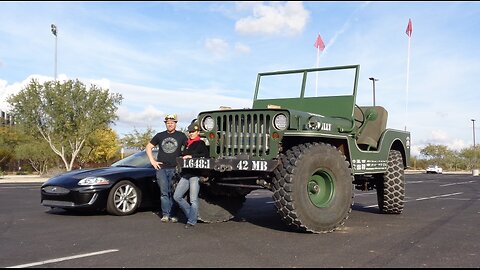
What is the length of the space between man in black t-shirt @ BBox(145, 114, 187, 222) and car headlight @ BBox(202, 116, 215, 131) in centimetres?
63

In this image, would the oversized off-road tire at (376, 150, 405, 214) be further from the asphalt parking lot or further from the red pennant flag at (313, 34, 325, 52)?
the red pennant flag at (313, 34, 325, 52)

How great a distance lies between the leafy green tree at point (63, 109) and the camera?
30.9 meters

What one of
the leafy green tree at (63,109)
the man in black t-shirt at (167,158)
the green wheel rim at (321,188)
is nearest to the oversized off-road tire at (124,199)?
the man in black t-shirt at (167,158)

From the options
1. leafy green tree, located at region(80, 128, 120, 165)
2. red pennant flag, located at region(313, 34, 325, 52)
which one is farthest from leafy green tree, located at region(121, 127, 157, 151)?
red pennant flag, located at region(313, 34, 325, 52)

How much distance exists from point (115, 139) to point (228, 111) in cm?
5161

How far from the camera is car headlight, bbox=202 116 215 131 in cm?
725

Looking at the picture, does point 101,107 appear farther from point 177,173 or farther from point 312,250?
point 312,250

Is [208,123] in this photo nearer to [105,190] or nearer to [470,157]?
[105,190]

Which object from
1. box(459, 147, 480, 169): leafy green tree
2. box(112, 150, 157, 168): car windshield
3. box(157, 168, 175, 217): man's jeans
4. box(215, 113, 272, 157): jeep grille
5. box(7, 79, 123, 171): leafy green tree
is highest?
box(7, 79, 123, 171): leafy green tree

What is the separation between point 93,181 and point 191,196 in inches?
83.4

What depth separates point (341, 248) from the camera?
223 inches

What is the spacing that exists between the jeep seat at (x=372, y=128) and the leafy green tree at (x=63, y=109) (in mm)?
25153

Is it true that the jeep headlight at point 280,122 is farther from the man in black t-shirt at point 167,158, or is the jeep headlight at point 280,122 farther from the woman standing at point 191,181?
the man in black t-shirt at point 167,158

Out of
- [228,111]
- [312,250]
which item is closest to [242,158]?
[228,111]
